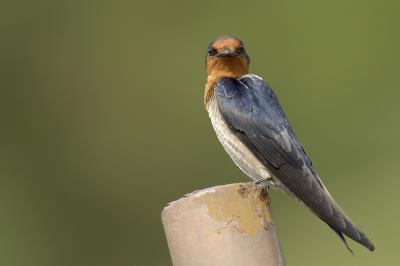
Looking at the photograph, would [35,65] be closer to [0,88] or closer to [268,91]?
[0,88]

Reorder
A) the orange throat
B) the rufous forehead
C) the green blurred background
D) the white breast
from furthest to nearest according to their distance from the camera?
the green blurred background → the rufous forehead → the orange throat → the white breast

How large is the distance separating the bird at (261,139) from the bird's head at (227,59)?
2cm

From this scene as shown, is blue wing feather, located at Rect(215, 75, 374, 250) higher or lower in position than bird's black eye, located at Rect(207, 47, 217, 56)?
lower

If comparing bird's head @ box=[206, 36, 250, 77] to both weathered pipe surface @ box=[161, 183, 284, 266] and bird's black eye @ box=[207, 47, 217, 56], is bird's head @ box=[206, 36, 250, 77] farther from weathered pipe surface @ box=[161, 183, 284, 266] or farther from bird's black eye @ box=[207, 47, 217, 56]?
weathered pipe surface @ box=[161, 183, 284, 266]

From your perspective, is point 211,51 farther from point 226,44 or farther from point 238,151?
point 238,151

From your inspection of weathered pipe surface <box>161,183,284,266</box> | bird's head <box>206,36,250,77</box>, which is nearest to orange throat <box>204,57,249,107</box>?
bird's head <box>206,36,250,77</box>

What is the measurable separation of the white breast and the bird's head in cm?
31

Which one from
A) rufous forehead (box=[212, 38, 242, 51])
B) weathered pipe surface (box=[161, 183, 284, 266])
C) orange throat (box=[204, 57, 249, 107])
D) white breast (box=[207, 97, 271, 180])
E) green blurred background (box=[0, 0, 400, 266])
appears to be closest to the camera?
weathered pipe surface (box=[161, 183, 284, 266])

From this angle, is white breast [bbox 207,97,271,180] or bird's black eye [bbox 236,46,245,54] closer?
white breast [bbox 207,97,271,180]

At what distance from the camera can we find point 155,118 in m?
7.06

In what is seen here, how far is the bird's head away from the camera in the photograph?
166 inches

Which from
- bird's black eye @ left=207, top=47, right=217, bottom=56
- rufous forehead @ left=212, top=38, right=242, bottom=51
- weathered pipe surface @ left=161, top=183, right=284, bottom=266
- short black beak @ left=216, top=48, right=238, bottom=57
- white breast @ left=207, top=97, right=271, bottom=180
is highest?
rufous forehead @ left=212, top=38, right=242, bottom=51

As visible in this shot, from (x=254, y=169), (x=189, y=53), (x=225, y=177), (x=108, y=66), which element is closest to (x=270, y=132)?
(x=254, y=169)

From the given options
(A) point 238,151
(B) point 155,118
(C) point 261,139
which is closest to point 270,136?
(C) point 261,139
